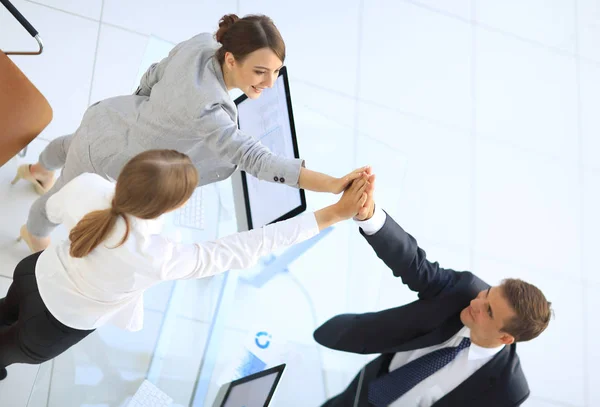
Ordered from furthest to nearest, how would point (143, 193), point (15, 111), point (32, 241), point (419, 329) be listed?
1. point (32, 241)
2. point (15, 111)
3. point (419, 329)
4. point (143, 193)

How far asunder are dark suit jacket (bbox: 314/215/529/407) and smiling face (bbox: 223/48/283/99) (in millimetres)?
596

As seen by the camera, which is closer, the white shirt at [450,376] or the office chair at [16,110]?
the white shirt at [450,376]

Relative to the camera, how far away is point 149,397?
1.93 m

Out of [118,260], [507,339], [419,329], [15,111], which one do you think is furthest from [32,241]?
[507,339]

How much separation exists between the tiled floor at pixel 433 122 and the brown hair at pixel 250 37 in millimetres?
887

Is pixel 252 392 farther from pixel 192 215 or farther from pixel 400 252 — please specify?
pixel 192 215

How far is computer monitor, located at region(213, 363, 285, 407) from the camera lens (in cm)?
192

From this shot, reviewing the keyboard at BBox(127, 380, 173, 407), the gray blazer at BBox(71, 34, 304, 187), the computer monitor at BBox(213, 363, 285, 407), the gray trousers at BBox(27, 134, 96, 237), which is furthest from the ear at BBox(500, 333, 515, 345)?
the gray trousers at BBox(27, 134, 96, 237)

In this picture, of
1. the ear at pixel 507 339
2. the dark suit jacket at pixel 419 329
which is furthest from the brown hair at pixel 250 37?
the ear at pixel 507 339

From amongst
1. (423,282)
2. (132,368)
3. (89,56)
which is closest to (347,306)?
(423,282)

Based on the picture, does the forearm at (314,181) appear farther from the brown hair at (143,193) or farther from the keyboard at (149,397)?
the keyboard at (149,397)

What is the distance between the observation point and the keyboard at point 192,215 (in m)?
2.43

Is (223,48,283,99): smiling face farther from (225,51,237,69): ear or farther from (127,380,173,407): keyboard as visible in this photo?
(127,380,173,407): keyboard

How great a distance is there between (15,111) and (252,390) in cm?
136
